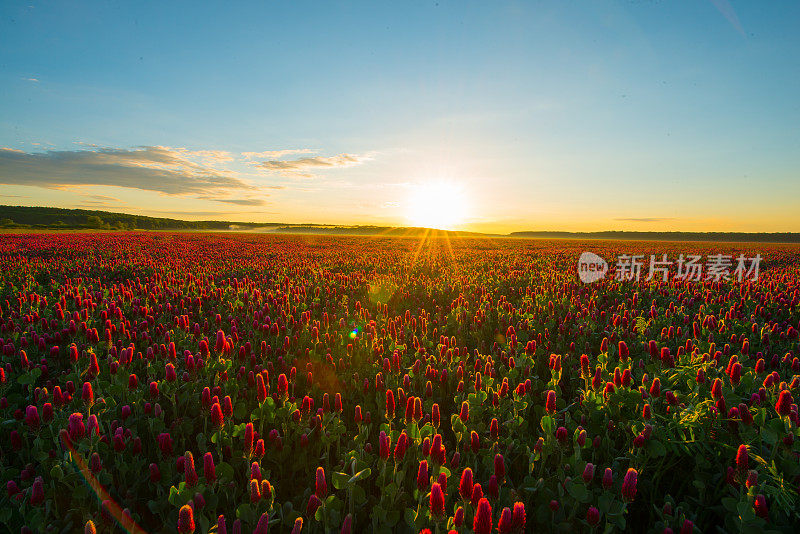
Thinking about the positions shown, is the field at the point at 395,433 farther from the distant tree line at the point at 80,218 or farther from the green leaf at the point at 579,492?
the distant tree line at the point at 80,218

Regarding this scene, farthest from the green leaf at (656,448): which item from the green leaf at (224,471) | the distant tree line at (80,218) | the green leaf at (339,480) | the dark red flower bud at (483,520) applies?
the distant tree line at (80,218)

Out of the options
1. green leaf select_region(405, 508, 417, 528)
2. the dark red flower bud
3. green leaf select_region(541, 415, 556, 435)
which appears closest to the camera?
the dark red flower bud

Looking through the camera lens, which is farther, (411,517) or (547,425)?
(547,425)

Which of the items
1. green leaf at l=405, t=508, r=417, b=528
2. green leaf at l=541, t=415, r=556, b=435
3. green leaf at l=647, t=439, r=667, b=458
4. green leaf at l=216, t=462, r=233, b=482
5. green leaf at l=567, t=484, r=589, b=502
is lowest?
green leaf at l=405, t=508, r=417, b=528

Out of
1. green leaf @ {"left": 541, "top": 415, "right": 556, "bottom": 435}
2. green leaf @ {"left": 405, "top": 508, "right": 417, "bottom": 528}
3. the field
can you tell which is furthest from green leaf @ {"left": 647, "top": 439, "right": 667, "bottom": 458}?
green leaf @ {"left": 405, "top": 508, "right": 417, "bottom": 528}

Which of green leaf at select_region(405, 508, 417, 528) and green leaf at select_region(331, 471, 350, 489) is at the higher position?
green leaf at select_region(331, 471, 350, 489)

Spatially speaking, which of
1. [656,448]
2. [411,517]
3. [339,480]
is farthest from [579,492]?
[339,480]

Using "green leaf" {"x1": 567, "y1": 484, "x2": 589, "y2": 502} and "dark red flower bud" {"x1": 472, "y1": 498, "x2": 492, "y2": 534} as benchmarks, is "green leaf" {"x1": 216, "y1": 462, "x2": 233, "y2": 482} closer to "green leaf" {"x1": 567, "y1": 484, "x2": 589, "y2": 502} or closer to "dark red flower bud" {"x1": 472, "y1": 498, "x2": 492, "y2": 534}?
"dark red flower bud" {"x1": 472, "y1": 498, "x2": 492, "y2": 534}

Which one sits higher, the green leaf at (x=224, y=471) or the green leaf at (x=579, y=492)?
the green leaf at (x=579, y=492)

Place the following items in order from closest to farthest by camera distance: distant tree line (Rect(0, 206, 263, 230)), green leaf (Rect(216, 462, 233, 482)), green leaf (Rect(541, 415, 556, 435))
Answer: green leaf (Rect(216, 462, 233, 482)) → green leaf (Rect(541, 415, 556, 435)) → distant tree line (Rect(0, 206, 263, 230))

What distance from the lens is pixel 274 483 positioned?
8.99ft

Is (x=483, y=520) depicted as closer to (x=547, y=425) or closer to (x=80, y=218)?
(x=547, y=425)

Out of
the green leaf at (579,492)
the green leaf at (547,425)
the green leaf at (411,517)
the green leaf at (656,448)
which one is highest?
the green leaf at (547,425)

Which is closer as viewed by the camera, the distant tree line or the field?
the field
